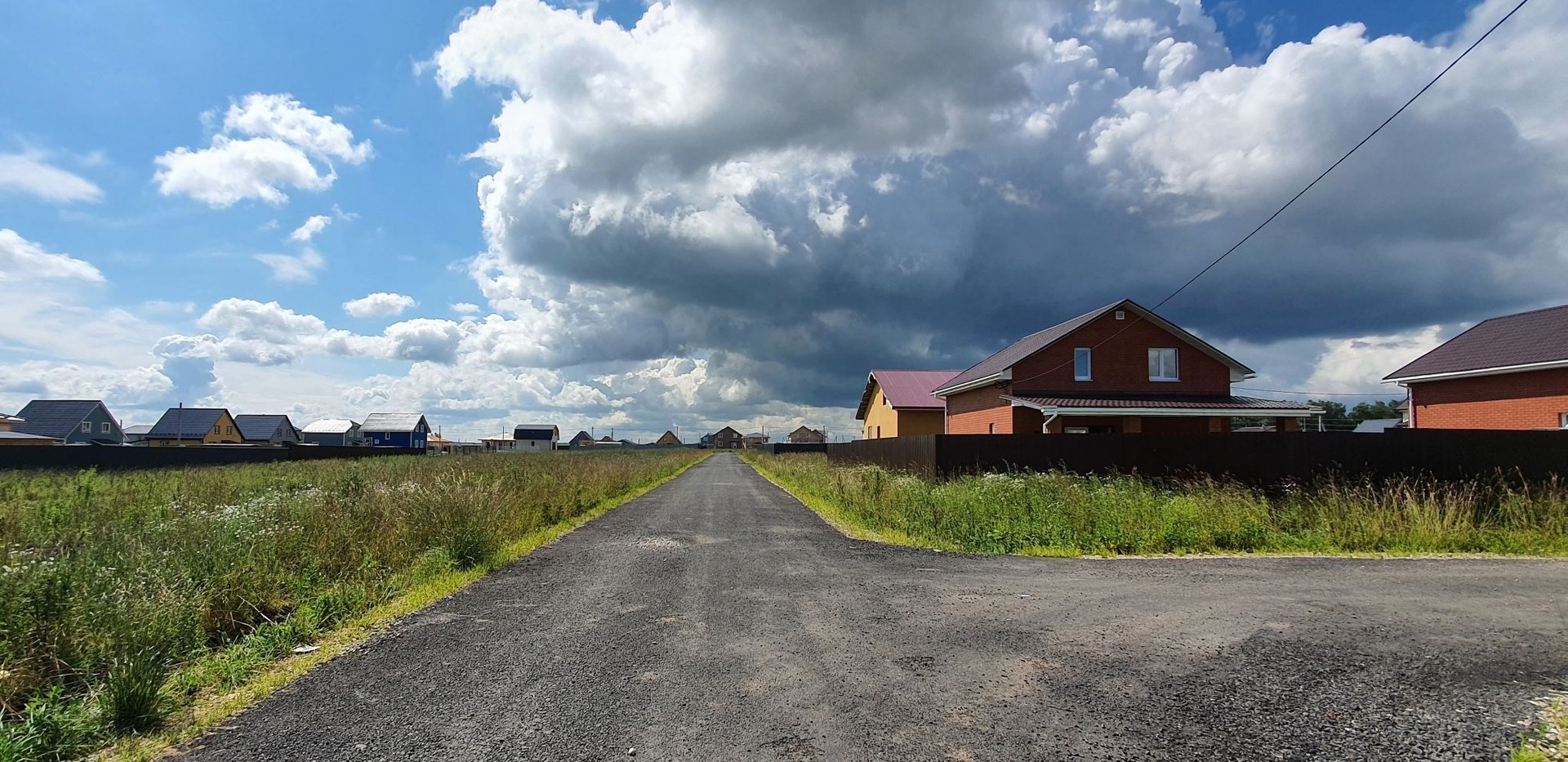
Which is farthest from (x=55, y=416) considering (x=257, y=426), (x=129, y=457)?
(x=129, y=457)

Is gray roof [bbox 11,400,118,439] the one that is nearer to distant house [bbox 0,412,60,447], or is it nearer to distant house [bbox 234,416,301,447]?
distant house [bbox 0,412,60,447]

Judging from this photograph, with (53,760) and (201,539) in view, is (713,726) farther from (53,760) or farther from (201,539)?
(201,539)

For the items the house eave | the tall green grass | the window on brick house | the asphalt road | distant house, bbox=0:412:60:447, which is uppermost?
the window on brick house

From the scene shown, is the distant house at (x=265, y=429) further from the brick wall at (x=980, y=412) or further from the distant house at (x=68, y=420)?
the brick wall at (x=980, y=412)

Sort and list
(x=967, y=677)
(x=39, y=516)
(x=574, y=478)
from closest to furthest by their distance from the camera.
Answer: (x=967, y=677) < (x=39, y=516) < (x=574, y=478)

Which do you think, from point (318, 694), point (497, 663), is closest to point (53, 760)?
point (318, 694)

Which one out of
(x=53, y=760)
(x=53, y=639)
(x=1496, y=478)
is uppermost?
(x=1496, y=478)

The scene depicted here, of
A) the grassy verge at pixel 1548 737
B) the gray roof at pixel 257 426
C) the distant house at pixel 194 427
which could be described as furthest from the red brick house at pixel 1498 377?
the gray roof at pixel 257 426

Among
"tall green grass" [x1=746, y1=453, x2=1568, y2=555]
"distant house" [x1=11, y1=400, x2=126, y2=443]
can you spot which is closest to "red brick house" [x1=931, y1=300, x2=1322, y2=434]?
"tall green grass" [x1=746, y1=453, x2=1568, y2=555]

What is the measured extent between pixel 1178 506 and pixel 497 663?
432 inches

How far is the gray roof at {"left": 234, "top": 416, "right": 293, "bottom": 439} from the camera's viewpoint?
88.0 metres

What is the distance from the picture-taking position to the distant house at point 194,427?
7688 cm

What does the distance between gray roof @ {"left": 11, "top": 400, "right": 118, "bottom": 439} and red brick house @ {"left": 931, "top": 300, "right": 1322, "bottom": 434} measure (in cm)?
7708

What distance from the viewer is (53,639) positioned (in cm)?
517
